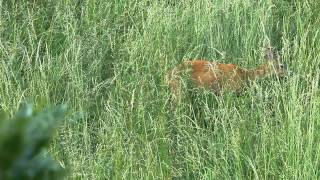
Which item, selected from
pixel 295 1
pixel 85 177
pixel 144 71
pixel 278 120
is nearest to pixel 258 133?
pixel 278 120

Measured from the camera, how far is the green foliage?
0.48 m

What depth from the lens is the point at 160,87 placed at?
330 cm

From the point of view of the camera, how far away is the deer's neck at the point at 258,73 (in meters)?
3.19

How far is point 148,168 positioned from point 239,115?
1.61 feet

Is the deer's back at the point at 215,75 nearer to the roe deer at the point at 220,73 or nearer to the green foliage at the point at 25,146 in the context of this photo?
the roe deer at the point at 220,73

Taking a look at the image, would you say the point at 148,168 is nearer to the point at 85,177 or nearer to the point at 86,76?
the point at 85,177

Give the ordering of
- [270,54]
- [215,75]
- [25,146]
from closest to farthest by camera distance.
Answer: [25,146] < [215,75] < [270,54]

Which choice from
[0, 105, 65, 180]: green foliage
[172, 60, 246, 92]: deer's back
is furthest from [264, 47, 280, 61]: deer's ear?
[0, 105, 65, 180]: green foliage

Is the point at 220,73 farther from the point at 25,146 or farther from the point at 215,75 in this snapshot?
the point at 25,146

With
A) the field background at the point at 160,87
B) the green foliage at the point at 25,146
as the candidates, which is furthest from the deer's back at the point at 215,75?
the green foliage at the point at 25,146

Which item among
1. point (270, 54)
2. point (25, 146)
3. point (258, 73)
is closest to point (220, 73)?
point (258, 73)

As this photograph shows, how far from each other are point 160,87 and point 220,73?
330mm

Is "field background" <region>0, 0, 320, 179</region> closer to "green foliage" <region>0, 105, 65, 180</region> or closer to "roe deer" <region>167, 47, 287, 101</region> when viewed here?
"roe deer" <region>167, 47, 287, 101</region>

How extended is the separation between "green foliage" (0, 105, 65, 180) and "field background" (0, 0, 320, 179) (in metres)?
1.11
